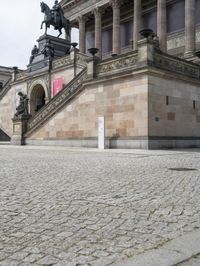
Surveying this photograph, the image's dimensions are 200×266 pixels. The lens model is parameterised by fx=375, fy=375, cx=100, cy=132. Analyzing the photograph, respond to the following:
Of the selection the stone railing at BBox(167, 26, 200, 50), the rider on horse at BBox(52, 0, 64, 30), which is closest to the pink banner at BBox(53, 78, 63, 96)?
the rider on horse at BBox(52, 0, 64, 30)

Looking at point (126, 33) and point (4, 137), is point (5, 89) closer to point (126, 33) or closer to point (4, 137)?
point (4, 137)

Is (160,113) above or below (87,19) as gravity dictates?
below

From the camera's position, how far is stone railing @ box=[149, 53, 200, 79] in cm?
2164

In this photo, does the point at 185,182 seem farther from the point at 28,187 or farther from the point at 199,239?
the point at 199,239

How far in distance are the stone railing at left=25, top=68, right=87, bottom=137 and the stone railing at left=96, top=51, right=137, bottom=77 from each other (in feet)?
5.43

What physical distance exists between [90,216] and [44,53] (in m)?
34.1

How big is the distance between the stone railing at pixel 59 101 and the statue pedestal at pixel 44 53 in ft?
31.3

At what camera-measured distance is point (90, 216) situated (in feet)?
16.8

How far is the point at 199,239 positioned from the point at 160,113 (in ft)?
59.3

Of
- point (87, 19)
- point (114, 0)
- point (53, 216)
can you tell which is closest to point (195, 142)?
point (53, 216)

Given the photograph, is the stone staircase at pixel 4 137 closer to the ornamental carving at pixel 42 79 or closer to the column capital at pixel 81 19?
the ornamental carving at pixel 42 79

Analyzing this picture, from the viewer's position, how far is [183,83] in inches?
926

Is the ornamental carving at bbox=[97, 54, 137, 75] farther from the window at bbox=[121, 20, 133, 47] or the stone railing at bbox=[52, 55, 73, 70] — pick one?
the window at bbox=[121, 20, 133, 47]

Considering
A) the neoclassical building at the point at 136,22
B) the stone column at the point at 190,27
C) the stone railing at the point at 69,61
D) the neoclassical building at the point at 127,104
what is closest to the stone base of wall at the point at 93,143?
the neoclassical building at the point at 127,104
